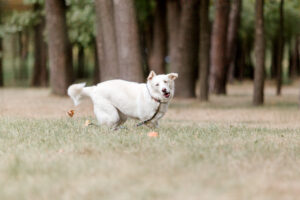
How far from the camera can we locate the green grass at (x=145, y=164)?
507cm

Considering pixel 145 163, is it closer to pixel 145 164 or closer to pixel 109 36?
pixel 145 164

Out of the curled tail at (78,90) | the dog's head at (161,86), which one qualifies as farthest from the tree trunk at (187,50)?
the dog's head at (161,86)

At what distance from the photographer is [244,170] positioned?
6062mm

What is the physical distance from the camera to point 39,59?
35.7 meters

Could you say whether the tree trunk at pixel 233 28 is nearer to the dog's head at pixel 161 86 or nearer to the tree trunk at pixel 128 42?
the tree trunk at pixel 128 42

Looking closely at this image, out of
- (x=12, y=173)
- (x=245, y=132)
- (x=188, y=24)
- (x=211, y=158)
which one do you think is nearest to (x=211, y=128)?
(x=245, y=132)

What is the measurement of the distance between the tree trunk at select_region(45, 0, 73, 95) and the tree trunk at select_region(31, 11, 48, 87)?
39.8 feet

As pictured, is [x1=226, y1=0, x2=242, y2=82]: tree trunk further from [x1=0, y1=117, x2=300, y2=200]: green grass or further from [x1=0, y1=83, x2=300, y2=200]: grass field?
[x1=0, y1=117, x2=300, y2=200]: green grass

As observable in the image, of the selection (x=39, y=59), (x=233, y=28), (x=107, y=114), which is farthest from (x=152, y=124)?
(x=39, y=59)

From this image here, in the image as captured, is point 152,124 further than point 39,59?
No

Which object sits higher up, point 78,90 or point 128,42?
point 128,42

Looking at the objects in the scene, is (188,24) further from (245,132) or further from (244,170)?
(244,170)

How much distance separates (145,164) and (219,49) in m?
19.0

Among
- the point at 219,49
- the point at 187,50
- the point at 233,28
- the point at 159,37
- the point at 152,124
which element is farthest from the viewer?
the point at 159,37
